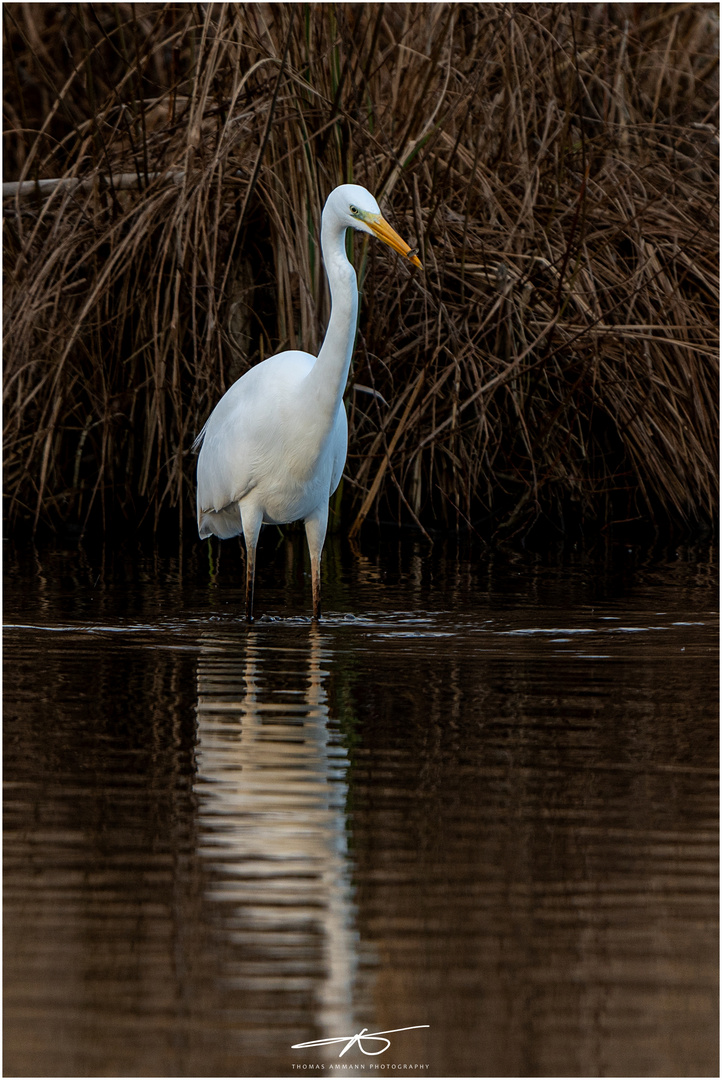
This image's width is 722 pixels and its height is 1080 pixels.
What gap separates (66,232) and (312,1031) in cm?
796

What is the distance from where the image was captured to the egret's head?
20.9 feet

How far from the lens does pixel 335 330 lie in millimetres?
6523

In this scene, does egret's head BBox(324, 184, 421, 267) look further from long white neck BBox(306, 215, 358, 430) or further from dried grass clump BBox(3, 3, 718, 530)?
dried grass clump BBox(3, 3, 718, 530)

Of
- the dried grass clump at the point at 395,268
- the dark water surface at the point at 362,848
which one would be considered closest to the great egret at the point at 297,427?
the dark water surface at the point at 362,848

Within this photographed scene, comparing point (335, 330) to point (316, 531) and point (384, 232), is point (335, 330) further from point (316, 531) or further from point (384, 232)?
point (316, 531)

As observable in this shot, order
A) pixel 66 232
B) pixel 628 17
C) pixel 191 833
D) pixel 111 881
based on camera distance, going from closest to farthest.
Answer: pixel 111 881
pixel 191 833
pixel 66 232
pixel 628 17

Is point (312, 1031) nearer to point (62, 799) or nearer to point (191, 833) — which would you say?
point (191, 833)

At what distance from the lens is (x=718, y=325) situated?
1007 centimetres

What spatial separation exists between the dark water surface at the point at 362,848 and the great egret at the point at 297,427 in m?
0.74

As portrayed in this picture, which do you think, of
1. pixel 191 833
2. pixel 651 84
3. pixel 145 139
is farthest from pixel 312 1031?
pixel 651 84

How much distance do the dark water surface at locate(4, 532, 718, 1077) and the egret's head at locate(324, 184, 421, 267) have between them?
1587 mm

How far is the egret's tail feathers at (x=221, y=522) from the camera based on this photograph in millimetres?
7824

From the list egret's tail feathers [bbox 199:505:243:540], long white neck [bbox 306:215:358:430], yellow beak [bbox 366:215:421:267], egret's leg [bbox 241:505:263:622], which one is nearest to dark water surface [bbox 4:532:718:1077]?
egret's leg [bbox 241:505:263:622]

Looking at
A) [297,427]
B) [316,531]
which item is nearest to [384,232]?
[297,427]
